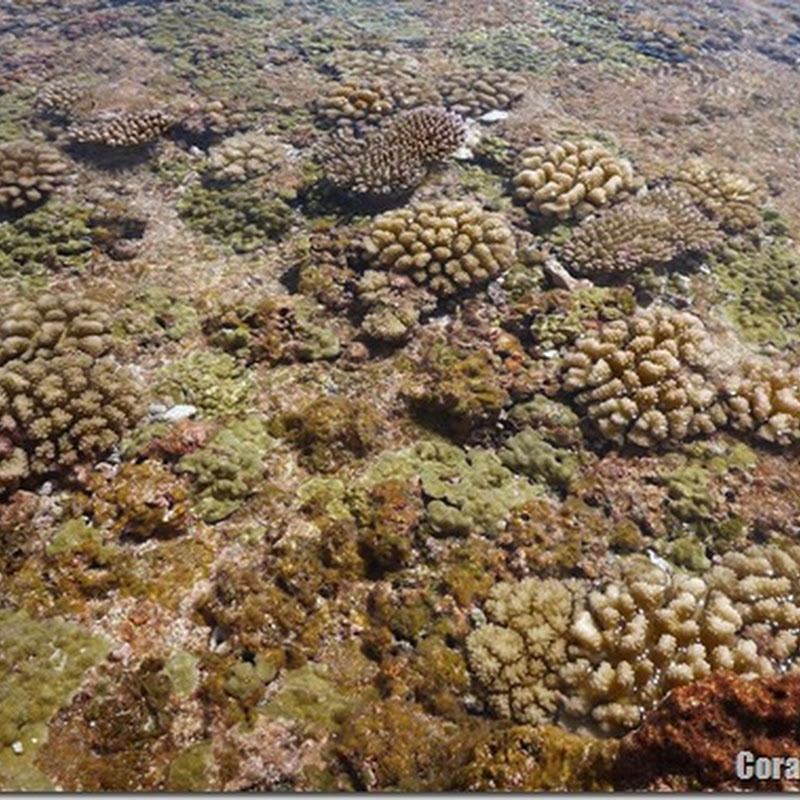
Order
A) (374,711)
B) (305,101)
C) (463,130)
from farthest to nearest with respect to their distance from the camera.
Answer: (305,101) < (463,130) < (374,711)

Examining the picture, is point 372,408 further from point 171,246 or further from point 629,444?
point 171,246

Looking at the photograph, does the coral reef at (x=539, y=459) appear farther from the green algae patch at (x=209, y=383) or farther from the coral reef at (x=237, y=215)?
the coral reef at (x=237, y=215)

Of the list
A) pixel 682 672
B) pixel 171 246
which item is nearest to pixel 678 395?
pixel 682 672

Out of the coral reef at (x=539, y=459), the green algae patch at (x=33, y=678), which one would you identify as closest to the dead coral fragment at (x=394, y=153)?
the coral reef at (x=539, y=459)

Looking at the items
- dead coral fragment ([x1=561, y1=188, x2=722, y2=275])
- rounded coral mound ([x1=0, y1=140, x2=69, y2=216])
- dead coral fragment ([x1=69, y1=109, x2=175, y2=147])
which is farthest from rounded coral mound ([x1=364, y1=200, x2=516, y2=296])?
rounded coral mound ([x1=0, y1=140, x2=69, y2=216])

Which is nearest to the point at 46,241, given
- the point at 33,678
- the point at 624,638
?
the point at 33,678

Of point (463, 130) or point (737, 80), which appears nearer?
point (463, 130)

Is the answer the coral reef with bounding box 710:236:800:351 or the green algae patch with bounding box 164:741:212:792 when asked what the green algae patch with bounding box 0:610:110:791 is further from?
the coral reef with bounding box 710:236:800:351

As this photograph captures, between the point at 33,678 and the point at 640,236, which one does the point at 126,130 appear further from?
the point at 33,678
